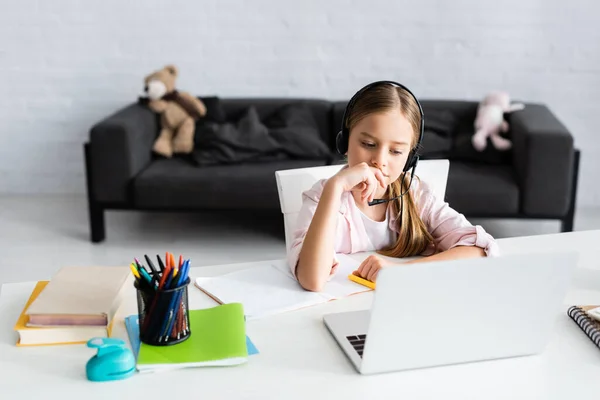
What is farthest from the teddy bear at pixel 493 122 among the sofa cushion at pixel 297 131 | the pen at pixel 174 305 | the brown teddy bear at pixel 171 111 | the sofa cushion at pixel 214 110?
the pen at pixel 174 305

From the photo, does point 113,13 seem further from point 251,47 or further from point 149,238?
point 149,238

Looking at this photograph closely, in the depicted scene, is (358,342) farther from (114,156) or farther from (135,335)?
(114,156)

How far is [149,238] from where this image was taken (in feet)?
12.1

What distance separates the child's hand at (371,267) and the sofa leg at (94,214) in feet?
7.36

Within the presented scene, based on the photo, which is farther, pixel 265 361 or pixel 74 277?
pixel 74 277

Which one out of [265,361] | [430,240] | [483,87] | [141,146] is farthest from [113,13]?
[265,361]

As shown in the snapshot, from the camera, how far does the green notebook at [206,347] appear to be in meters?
1.17

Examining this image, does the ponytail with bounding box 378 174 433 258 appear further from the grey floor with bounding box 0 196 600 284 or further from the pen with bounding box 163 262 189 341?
the grey floor with bounding box 0 196 600 284

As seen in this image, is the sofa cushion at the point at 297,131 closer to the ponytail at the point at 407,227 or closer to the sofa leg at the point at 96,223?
the sofa leg at the point at 96,223

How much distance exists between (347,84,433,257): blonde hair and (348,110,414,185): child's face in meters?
0.02

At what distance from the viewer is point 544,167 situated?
11.1 ft

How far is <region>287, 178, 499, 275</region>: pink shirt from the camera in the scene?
5.47ft

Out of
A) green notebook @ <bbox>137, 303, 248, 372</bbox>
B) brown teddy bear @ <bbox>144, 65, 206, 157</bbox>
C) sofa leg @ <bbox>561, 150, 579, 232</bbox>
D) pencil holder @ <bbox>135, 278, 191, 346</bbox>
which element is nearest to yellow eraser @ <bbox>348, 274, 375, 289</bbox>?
green notebook @ <bbox>137, 303, 248, 372</bbox>

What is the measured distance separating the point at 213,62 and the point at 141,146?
848mm
